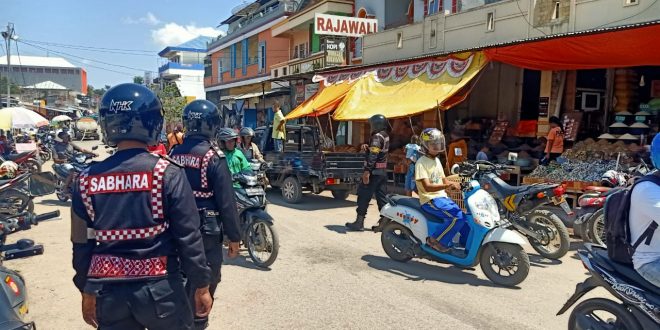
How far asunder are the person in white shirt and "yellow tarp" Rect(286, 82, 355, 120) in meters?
10.5

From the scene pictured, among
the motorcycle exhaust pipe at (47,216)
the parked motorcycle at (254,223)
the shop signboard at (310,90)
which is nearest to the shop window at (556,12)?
the parked motorcycle at (254,223)

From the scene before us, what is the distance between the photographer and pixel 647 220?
2.85 metres

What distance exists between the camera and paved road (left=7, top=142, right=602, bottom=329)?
166 inches

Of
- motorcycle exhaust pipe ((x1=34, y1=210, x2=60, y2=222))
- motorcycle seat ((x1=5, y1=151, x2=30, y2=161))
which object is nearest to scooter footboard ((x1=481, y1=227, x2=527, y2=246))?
motorcycle exhaust pipe ((x1=34, y1=210, x2=60, y2=222))

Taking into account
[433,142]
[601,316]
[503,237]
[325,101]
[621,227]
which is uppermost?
[325,101]

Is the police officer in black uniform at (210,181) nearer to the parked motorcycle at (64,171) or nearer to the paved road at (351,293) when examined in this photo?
the paved road at (351,293)

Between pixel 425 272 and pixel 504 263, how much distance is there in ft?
3.05

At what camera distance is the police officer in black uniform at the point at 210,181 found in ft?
10.7

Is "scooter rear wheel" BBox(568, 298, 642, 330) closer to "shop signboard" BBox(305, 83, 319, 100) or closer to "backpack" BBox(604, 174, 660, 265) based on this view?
"backpack" BBox(604, 174, 660, 265)

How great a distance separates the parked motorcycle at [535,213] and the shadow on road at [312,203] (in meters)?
4.47

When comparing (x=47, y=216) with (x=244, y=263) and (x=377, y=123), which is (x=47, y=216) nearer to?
(x=244, y=263)

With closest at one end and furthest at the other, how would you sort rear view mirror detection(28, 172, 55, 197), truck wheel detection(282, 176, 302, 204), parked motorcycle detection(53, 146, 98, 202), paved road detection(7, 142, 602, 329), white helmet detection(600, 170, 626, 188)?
paved road detection(7, 142, 602, 329) → white helmet detection(600, 170, 626, 188) → rear view mirror detection(28, 172, 55, 197) → parked motorcycle detection(53, 146, 98, 202) → truck wheel detection(282, 176, 302, 204)

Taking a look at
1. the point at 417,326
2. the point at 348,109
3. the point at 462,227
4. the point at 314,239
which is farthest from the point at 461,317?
the point at 348,109

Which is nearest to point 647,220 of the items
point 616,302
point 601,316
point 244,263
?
point 616,302
